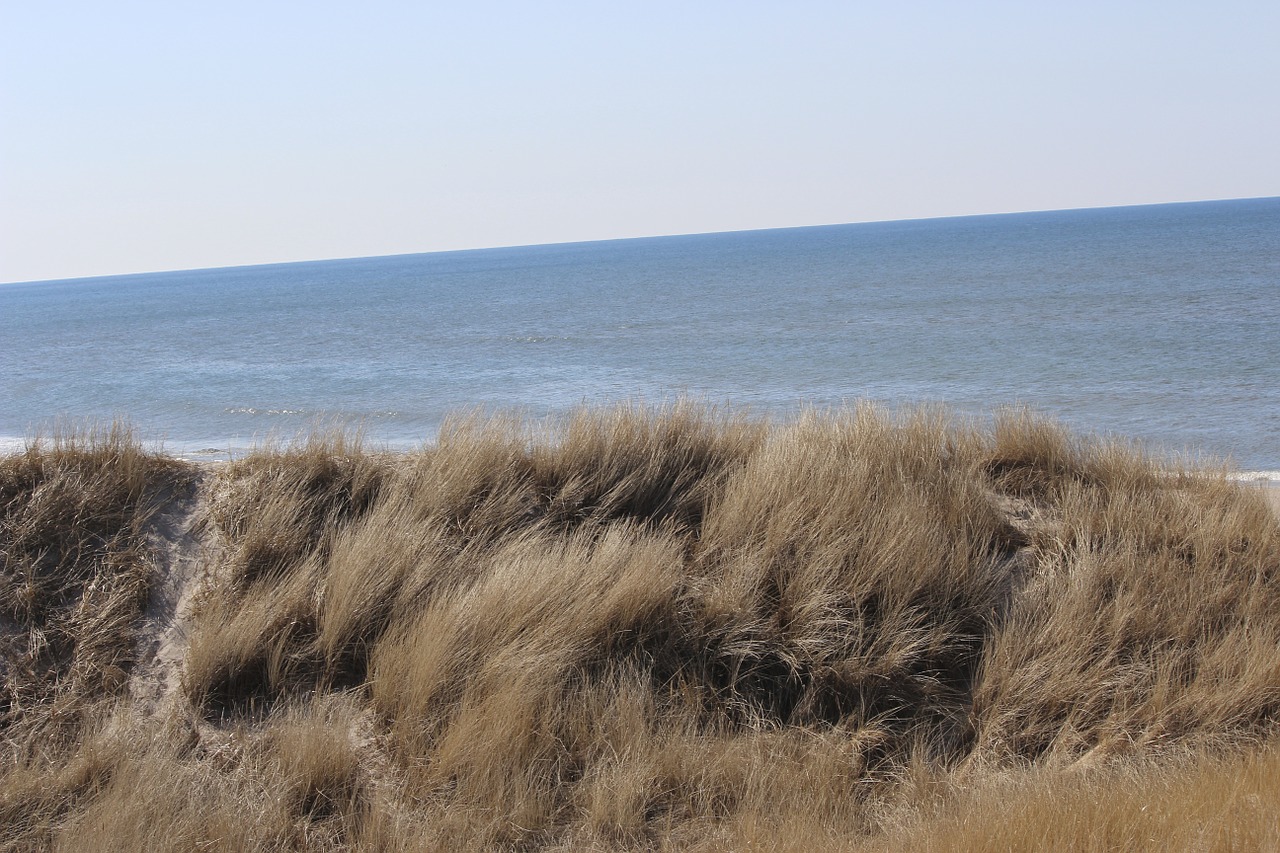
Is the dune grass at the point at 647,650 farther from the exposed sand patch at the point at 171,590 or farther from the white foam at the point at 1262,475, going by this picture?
the white foam at the point at 1262,475

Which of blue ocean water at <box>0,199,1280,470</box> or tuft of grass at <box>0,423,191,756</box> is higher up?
tuft of grass at <box>0,423,191,756</box>

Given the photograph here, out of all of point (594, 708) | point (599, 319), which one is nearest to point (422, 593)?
point (594, 708)

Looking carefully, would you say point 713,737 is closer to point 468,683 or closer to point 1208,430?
point 468,683

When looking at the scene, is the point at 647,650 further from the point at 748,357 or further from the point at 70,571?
the point at 748,357

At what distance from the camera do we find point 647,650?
5098 millimetres

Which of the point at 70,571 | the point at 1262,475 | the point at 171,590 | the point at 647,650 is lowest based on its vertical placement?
the point at 1262,475

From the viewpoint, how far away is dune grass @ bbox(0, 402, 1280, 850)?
411 cm

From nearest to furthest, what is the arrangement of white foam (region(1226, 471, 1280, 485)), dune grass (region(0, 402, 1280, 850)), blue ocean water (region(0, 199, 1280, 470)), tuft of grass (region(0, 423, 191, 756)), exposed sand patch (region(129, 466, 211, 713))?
dune grass (region(0, 402, 1280, 850)) < tuft of grass (region(0, 423, 191, 756)) < exposed sand patch (region(129, 466, 211, 713)) < white foam (region(1226, 471, 1280, 485)) < blue ocean water (region(0, 199, 1280, 470))

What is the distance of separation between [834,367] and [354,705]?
825 inches

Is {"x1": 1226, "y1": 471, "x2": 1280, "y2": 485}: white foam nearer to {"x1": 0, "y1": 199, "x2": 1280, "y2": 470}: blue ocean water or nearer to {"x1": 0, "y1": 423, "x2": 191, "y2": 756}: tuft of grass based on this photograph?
{"x1": 0, "y1": 199, "x2": 1280, "y2": 470}: blue ocean water

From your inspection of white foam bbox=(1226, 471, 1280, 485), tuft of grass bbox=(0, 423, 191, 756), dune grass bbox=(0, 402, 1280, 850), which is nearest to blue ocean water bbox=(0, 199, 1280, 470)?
white foam bbox=(1226, 471, 1280, 485)

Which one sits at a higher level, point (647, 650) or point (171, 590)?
point (171, 590)

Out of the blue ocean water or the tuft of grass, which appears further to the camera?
the blue ocean water

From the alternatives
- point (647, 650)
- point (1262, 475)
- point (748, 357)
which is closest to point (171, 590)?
point (647, 650)
